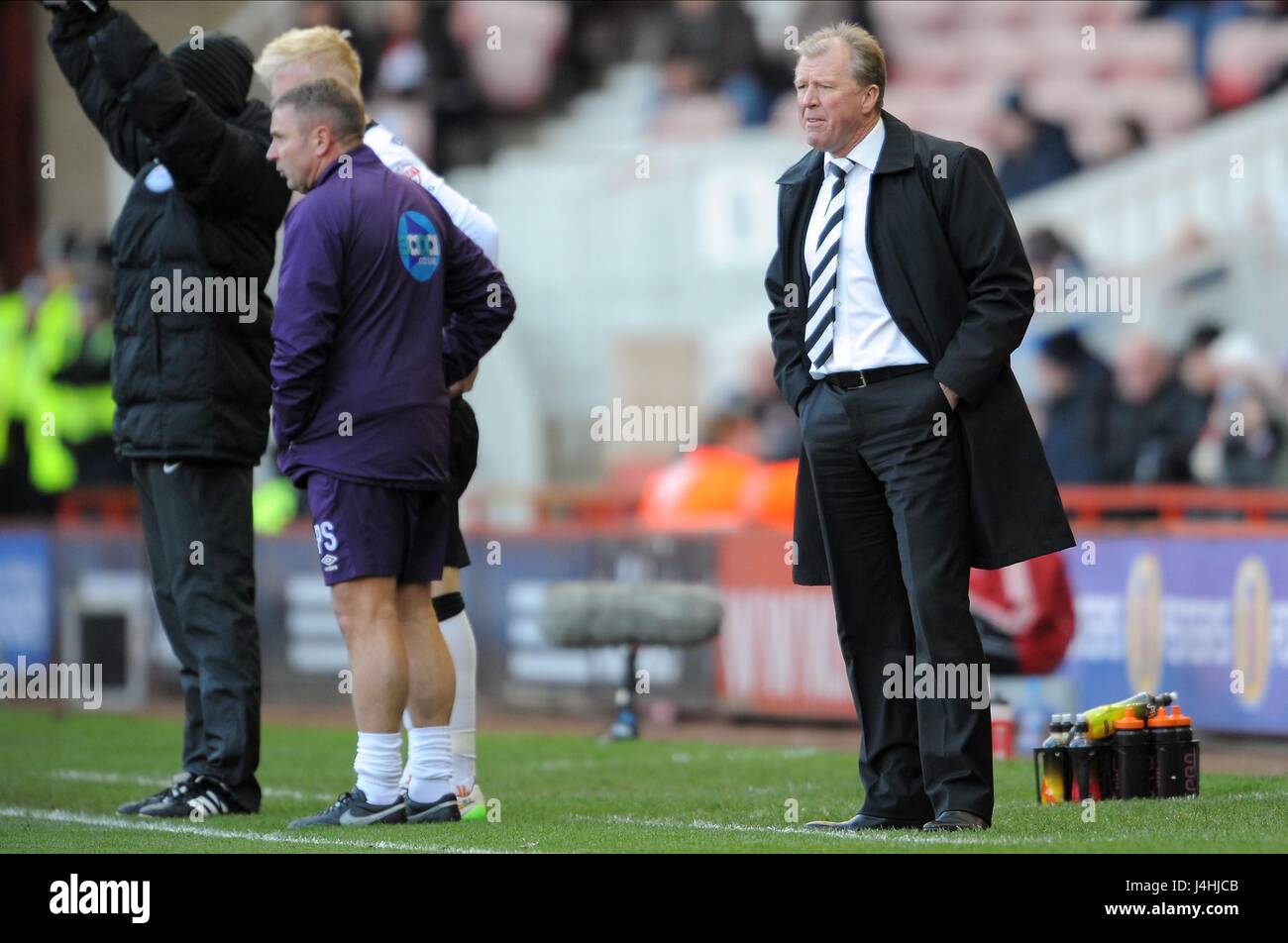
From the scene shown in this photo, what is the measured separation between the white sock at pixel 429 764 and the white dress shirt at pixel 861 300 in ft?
5.45

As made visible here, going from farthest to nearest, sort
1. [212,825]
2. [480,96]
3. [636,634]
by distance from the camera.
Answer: [480,96] → [636,634] → [212,825]

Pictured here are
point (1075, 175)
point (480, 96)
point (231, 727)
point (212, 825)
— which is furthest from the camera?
point (480, 96)

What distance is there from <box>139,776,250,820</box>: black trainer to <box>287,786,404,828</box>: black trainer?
2.08ft

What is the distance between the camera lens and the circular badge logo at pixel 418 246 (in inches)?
253

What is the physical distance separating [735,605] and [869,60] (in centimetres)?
656

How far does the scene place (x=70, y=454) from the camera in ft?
55.9

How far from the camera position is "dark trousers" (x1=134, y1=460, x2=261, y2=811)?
723 cm

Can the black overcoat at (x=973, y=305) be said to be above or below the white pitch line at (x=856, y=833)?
above

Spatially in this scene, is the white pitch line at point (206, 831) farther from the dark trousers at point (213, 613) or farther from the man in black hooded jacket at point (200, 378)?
the dark trousers at point (213, 613)

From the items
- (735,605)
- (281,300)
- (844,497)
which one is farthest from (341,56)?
(735,605)
